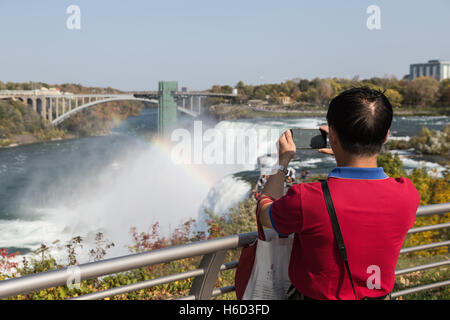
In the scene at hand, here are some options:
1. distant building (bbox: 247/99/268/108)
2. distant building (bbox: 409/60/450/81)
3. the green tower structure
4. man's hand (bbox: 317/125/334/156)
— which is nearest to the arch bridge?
the green tower structure

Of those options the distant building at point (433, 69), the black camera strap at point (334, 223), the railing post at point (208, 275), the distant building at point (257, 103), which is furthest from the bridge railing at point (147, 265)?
the distant building at point (433, 69)

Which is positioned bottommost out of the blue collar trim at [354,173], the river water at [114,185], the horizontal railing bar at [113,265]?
the river water at [114,185]

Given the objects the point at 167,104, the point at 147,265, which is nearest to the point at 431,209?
the point at 147,265

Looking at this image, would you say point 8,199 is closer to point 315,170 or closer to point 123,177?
point 123,177

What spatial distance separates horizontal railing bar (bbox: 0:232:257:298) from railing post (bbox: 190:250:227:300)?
0.31ft

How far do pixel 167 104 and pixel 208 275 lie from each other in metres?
38.1

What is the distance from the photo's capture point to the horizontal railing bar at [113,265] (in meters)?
1.16

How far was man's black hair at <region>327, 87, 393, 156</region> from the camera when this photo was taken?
3.66 feet

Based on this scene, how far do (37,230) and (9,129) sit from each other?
26.1 m

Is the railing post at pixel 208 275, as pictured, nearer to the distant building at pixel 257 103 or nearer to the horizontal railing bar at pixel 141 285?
the horizontal railing bar at pixel 141 285

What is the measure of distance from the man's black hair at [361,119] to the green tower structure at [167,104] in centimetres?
3774

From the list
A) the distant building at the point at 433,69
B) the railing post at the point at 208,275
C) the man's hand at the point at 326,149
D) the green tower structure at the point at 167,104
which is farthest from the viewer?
the distant building at the point at 433,69

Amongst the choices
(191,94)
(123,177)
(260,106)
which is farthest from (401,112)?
(123,177)

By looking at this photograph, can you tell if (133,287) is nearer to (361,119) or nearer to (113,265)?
(113,265)
